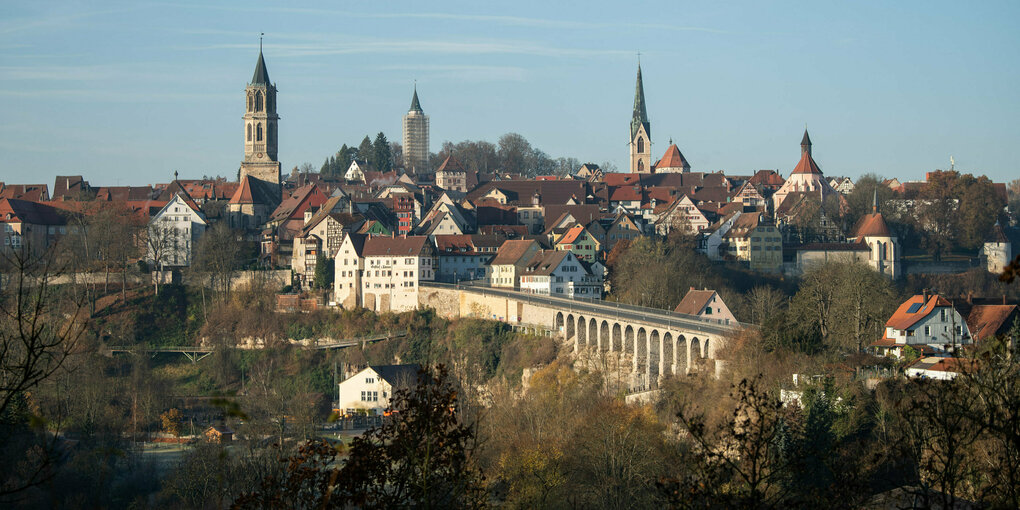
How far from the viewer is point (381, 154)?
431ft

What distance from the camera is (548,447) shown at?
111 ft

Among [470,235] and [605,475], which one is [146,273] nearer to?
[470,235]

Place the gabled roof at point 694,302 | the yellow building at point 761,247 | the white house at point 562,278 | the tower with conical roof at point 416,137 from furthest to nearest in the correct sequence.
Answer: the tower with conical roof at point 416,137, the yellow building at point 761,247, the white house at point 562,278, the gabled roof at point 694,302

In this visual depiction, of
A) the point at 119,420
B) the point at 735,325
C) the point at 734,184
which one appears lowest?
the point at 119,420

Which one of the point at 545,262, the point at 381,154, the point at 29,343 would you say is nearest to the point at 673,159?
the point at 381,154

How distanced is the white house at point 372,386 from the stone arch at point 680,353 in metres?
12.9

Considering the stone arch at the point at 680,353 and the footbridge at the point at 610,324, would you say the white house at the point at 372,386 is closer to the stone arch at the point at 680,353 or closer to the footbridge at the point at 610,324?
the footbridge at the point at 610,324

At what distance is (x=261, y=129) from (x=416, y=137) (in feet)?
254

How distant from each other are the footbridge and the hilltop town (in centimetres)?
16

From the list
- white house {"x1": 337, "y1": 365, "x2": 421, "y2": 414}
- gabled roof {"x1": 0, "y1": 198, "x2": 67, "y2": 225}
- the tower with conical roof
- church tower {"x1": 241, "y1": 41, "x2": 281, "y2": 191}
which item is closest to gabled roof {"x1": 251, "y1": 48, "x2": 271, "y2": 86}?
church tower {"x1": 241, "y1": 41, "x2": 281, "y2": 191}

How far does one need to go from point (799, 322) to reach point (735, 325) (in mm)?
6069

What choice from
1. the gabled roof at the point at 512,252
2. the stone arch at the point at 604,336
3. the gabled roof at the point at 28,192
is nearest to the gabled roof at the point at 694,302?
the stone arch at the point at 604,336

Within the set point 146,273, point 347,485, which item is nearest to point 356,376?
point 146,273

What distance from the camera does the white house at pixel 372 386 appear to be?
178ft
